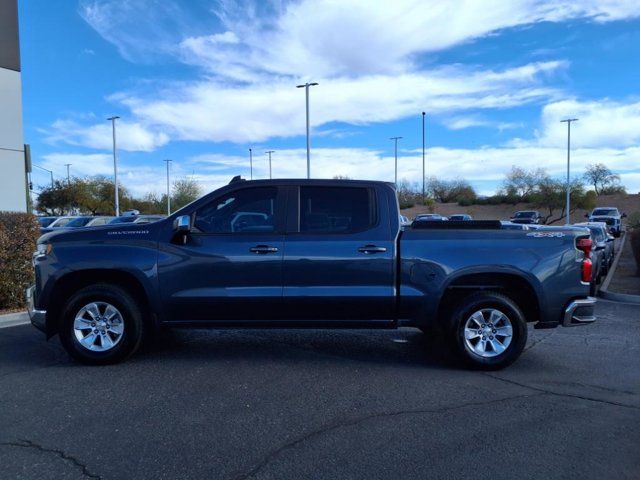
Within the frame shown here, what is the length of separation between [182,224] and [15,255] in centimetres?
532


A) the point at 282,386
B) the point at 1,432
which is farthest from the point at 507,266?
the point at 1,432

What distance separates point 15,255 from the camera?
31.5 feet

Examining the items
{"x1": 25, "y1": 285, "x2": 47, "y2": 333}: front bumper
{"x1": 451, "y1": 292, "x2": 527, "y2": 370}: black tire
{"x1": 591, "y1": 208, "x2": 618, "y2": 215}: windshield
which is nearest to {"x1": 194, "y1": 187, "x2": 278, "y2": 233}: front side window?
{"x1": 25, "y1": 285, "x2": 47, "y2": 333}: front bumper

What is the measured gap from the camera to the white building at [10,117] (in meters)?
16.5

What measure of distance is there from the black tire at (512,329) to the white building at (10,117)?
14715 mm

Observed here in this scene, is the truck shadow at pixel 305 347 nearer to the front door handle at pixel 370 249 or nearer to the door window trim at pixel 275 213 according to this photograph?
the front door handle at pixel 370 249

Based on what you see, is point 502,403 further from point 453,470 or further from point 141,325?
point 141,325

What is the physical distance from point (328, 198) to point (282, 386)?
2.14 m

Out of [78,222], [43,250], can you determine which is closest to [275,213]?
[43,250]

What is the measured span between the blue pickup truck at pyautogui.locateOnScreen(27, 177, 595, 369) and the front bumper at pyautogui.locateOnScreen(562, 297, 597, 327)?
0.01 metres

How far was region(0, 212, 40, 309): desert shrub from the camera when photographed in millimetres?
9422

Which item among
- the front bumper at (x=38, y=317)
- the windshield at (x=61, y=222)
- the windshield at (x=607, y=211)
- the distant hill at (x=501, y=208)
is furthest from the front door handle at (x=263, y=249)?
the distant hill at (x=501, y=208)

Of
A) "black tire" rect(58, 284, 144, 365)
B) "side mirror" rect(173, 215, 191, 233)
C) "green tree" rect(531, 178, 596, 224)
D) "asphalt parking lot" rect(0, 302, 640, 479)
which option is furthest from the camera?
"green tree" rect(531, 178, 596, 224)

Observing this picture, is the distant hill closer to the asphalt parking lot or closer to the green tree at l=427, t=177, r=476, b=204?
the green tree at l=427, t=177, r=476, b=204
